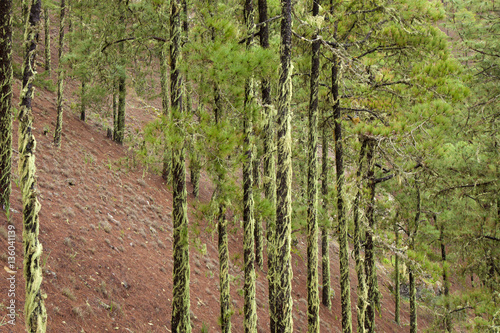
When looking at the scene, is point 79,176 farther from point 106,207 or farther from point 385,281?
point 385,281

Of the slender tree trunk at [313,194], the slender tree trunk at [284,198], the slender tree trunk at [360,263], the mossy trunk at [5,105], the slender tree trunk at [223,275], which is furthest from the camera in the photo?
the slender tree trunk at [360,263]

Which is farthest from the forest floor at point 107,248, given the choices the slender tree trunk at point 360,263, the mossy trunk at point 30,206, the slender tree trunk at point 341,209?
the slender tree trunk at point 360,263

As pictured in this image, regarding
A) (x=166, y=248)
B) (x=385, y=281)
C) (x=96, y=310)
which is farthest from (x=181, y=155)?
(x=385, y=281)

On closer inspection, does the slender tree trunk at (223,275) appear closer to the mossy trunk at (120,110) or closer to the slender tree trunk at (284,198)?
the slender tree trunk at (284,198)

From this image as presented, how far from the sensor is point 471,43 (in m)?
10.7

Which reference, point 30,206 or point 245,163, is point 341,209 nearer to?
point 245,163

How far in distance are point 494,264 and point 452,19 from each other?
856 cm

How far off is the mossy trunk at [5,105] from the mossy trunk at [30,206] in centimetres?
433

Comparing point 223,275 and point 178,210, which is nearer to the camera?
point 178,210

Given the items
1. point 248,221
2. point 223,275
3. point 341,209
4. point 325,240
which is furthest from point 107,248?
point 325,240

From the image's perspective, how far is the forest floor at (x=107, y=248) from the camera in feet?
25.5

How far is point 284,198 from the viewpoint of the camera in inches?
246

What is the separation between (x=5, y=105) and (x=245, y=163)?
6077mm

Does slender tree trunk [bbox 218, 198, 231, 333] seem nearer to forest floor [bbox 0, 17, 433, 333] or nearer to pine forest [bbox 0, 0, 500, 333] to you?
pine forest [bbox 0, 0, 500, 333]
